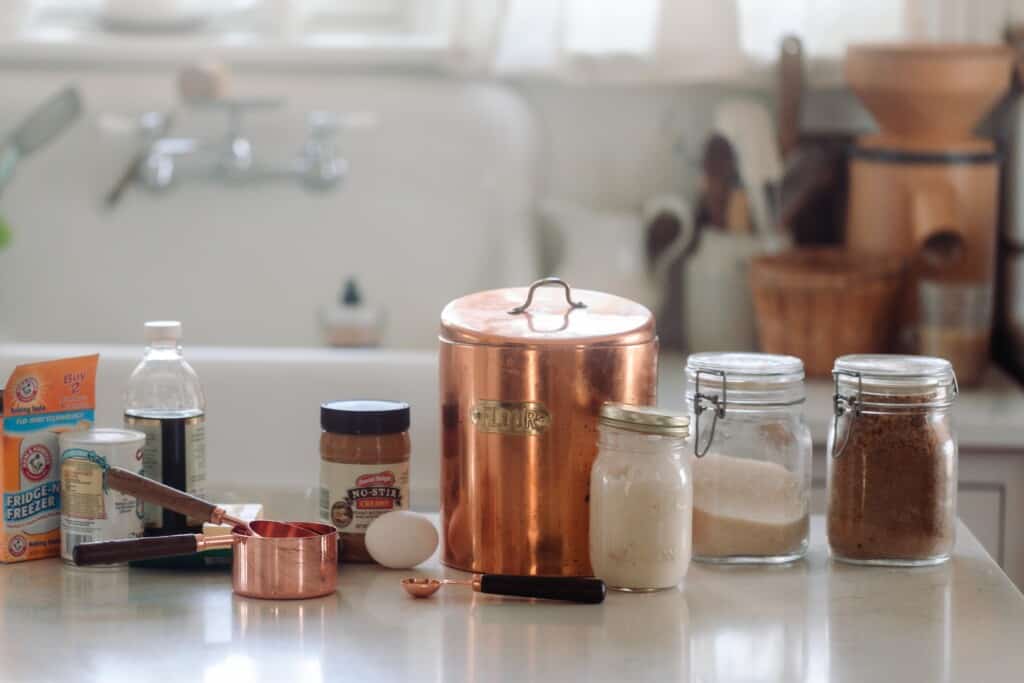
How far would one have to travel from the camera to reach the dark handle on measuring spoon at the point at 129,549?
37.9 inches

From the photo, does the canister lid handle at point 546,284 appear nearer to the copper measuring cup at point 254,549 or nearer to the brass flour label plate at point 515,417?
the brass flour label plate at point 515,417

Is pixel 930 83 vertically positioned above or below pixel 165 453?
above

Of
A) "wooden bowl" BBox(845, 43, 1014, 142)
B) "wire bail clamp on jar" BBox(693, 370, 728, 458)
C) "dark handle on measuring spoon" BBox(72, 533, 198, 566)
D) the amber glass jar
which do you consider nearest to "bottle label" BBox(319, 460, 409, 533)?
the amber glass jar

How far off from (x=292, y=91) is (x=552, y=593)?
1.59m

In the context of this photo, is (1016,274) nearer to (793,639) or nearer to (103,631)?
(793,639)

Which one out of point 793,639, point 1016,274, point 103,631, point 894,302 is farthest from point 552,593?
point 1016,274

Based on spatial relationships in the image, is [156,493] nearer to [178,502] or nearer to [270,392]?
[178,502]

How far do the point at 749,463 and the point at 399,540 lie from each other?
0.25m

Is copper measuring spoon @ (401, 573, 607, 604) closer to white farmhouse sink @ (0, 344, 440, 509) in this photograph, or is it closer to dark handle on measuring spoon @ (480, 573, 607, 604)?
dark handle on measuring spoon @ (480, 573, 607, 604)

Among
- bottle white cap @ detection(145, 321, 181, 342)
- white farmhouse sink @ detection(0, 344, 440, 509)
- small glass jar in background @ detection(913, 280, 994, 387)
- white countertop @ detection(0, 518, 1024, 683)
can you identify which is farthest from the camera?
small glass jar in background @ detection(913, 280, 994, 387)

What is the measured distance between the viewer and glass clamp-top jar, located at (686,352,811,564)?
1033 millimetres

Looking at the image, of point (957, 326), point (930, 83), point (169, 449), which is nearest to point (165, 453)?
point (169, 449)

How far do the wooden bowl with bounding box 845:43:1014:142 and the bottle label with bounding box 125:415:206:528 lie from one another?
134 cm

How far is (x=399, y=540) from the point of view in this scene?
1.01 m
